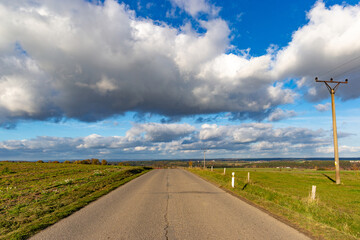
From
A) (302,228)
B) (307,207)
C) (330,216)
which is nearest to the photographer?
(302,228)

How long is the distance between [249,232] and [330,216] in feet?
17.4

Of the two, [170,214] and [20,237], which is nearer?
[20,237]

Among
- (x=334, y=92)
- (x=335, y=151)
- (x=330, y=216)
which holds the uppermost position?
(x=334, y=92)

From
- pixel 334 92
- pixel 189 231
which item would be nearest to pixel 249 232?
pixel 189 231

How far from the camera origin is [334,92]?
26.7 meters

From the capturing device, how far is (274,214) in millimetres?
9469

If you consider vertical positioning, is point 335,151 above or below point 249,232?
above

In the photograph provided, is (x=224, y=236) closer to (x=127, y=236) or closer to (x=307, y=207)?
(x=127, y=236)

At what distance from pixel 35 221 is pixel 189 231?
5454 millimetres

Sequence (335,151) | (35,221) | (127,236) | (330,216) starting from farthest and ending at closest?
1. (335,151)
2. (330,216)
3. (35,221)
4. (127,236)

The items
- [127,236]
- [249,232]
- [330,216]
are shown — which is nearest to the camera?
[127,236]

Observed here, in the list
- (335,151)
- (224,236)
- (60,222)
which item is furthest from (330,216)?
(335,151)

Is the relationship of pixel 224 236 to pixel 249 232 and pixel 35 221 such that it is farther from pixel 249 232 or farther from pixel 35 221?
pixel 35 221

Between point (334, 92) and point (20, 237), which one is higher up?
point (334, 92)
